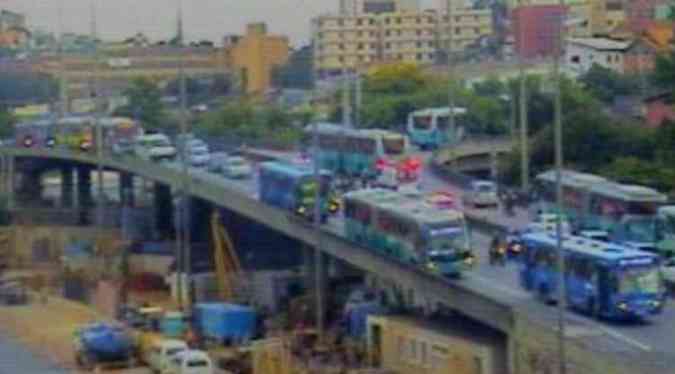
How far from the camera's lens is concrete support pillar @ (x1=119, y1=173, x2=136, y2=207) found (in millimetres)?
16125

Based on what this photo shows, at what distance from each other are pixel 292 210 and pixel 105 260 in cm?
331

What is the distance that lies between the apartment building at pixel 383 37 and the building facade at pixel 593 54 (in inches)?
138

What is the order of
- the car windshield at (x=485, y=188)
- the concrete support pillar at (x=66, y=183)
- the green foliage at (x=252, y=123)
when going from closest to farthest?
the car windshield at (x=485, y=188)
the concrete support pillar at (x=66, y=183)
the green foliage at (x=252, y=123)

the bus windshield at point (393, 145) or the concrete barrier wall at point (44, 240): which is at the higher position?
the bus windshield at point (393, 145)

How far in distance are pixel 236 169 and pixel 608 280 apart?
6.20 meters

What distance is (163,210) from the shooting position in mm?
15273

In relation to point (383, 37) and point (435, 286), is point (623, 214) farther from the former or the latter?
point (383, 37)

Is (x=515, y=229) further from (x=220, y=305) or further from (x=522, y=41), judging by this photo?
(x=522, y=41)

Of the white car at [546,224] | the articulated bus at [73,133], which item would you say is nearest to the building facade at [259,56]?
the articulated bus at [73,133]

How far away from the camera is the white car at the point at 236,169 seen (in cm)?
1316

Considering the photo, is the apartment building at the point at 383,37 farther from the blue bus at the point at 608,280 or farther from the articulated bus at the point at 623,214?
the blue bus at the point at 608,280

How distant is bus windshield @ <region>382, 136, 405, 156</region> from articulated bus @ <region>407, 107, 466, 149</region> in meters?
1.82

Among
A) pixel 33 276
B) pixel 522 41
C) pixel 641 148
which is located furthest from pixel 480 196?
pixel 522 41

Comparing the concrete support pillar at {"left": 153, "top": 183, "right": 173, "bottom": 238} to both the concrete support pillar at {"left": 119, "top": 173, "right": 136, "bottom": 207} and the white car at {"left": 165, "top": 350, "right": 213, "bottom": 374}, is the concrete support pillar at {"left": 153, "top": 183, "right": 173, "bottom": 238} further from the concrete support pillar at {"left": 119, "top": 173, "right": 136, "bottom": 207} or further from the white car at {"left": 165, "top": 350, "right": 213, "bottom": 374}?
the white car at {"left": 165, "top": 350, "right": 213, "bottom": 374}
